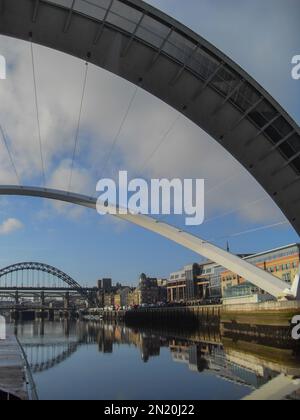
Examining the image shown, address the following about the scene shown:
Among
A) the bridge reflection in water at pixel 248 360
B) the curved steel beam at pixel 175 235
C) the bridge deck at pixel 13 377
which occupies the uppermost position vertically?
the curved steel beam at pixel 175 235

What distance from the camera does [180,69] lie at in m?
19.4

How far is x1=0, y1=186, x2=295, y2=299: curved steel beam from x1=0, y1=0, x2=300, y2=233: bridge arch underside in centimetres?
1339

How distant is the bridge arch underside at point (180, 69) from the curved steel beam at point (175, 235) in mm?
13386

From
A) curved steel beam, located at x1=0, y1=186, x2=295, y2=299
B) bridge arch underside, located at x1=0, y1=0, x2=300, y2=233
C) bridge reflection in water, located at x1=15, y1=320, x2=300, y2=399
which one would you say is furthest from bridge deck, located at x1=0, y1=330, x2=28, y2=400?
curved steel beam, located at x1=0, y1=186, x2=295, y2=299

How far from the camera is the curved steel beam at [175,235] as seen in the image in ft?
114

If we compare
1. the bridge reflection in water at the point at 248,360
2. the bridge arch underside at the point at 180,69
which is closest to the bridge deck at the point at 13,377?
the bridge reflection in water at the point at 248,360

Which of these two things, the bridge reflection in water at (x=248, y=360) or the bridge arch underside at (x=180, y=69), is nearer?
the bridge arch underside at (x=180, y=69)

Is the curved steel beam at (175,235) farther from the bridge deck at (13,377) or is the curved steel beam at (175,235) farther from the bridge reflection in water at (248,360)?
Result: the bridge deck at (13,377)

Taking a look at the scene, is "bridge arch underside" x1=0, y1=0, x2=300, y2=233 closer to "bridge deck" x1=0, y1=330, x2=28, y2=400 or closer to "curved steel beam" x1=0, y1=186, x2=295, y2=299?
"bridge deck" x1=0, y1=330, x2=28, y2=400

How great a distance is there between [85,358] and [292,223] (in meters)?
19.8

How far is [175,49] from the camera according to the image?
62.0ft

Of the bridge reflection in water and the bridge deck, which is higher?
the bridge deck

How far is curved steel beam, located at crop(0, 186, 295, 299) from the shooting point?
34.7 m
